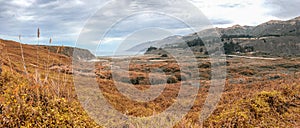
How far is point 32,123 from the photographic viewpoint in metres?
6.13

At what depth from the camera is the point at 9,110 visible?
21.0 ft

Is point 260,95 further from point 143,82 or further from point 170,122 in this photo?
point 143,82

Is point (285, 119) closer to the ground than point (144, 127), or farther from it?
closer to the ground

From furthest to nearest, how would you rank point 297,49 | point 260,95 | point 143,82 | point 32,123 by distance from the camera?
point 297,49
point 143,82
point 260,95
point 32,123

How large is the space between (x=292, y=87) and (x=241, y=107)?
620 cm

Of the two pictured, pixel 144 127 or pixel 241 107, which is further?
pixel 241 107

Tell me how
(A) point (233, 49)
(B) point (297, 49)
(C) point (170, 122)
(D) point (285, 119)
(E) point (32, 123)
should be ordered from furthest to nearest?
(B) point (297, 49), (A) point (233, 49), (D) point (285, 119), (C) point (170, 122), (E) point (32, 123)

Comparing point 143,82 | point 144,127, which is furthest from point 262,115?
point 143,82

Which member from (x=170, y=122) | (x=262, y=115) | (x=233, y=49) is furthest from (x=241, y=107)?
(x=233, y=49)

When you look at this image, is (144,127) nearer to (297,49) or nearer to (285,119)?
(285,119)

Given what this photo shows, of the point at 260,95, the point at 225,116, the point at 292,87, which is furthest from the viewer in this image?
the point at 292,87

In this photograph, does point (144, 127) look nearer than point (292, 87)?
Yes

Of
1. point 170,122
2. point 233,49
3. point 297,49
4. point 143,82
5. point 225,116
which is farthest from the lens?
point 297,49

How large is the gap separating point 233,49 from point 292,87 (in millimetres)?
116376
